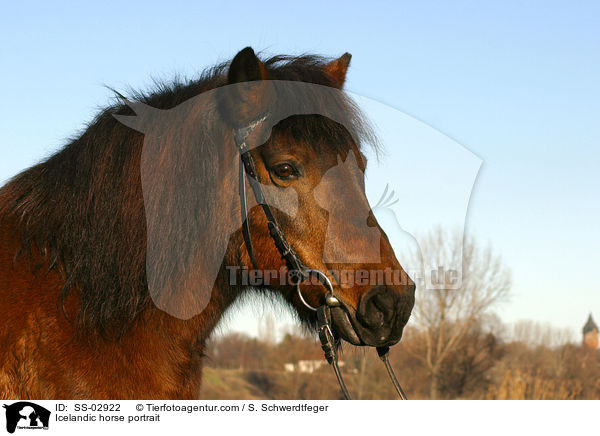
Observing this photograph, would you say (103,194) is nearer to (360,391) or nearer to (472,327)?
(360,391)

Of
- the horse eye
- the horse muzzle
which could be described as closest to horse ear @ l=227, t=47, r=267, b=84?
the horse eye

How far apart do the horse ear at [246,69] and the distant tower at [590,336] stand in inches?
1674

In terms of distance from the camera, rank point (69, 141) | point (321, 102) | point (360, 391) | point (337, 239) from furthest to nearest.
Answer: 1. point (360, 391)
2. point (69, 141)
3. point (321, 102)
4. point (337, 239)

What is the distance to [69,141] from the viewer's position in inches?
152

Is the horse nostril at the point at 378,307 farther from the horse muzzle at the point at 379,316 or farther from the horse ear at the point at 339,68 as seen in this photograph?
the horse ear at the point at 339,68

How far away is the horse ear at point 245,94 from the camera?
10.9 feet

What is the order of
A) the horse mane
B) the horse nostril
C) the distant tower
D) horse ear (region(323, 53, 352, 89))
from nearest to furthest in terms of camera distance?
the horse nostril, the horse mane, horse ear (region(323, 53, 352, 89)), the distant tower

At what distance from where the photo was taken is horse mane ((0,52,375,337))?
3.25 meters

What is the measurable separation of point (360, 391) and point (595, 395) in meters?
14.6
